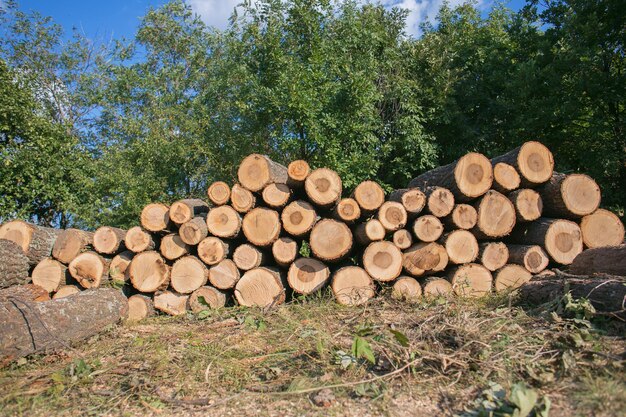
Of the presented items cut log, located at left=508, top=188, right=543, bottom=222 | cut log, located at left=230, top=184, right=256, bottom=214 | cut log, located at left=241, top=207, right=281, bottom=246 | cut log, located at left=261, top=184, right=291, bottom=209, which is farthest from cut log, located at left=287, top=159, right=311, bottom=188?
cut log, located at left=508, top=188, right=543, bottom=222

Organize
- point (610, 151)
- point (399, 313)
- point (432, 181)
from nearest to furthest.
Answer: point (399, 313)
point (432, 181)
point (610, 151)

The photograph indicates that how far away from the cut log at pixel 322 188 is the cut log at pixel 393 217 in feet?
1.83

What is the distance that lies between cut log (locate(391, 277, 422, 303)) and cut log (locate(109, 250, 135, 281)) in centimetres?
317

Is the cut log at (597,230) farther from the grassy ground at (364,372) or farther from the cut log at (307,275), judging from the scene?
the cut log at (307,275)

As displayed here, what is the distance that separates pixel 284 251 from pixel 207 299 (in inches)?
41.4

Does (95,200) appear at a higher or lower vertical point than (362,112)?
lower

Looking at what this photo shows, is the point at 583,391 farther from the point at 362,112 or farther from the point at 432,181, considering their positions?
the point at 362,112

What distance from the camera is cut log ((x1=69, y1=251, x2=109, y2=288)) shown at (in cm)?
529

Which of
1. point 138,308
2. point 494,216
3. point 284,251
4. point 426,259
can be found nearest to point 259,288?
point 284,251

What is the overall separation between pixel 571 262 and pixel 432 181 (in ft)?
6.00

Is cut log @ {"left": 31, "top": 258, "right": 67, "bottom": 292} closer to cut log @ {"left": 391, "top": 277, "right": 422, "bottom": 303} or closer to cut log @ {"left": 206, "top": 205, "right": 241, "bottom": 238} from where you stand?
cut log @ {"left": 206, "top": 205, "right": 241, "bottom": 238}

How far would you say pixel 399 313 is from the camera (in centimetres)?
436

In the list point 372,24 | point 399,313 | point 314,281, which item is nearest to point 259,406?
point 399,313

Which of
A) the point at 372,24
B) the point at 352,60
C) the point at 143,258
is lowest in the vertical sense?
the point at 143,258
